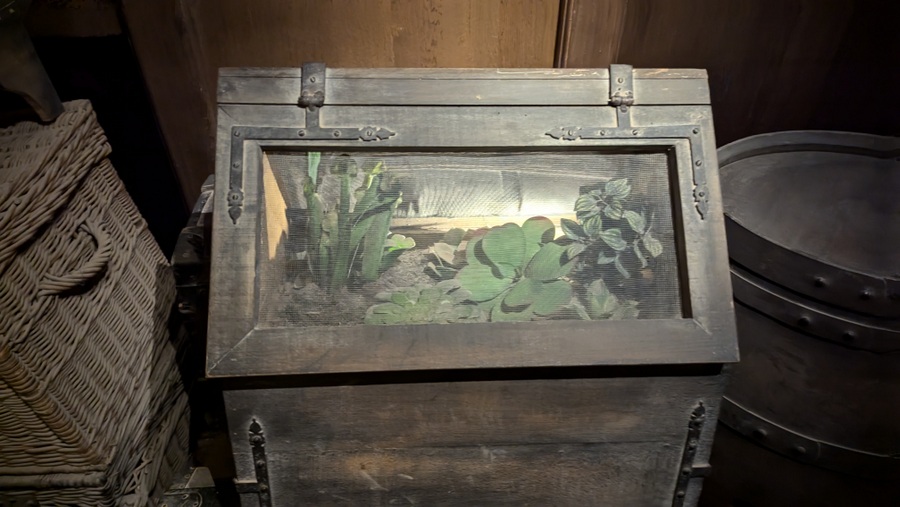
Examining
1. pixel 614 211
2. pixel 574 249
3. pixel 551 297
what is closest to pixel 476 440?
pixel 551 297

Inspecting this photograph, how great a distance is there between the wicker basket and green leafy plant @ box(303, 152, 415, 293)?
0.46 m

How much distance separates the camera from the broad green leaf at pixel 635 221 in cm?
112

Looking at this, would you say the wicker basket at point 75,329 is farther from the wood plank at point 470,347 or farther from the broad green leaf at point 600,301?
the broad green leaf at point 600,301

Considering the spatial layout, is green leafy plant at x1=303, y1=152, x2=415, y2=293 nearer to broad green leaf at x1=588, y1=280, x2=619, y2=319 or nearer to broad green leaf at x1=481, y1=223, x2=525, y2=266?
broad green leaf at x1=481, y1=223, x2=525, y2=266

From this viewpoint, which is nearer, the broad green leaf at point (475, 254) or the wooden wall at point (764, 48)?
the broad green leaf at point (475, 254)

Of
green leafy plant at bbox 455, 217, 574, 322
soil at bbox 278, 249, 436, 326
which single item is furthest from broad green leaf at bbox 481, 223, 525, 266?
soil at bbox 278, 249, 436, 326

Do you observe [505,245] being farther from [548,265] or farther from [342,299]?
[342,299]

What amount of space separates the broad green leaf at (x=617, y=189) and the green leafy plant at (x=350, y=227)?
41 centimetres

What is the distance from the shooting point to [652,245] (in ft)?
3.67

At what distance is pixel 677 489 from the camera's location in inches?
47.9

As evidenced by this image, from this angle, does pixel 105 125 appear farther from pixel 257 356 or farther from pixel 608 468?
pixel 608 468

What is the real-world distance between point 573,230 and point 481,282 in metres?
0.21

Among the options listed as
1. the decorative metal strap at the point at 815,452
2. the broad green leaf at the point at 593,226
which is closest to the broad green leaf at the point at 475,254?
the broad green leaf at the point at 593,226

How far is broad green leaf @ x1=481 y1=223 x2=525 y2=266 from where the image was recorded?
3.61 ft
